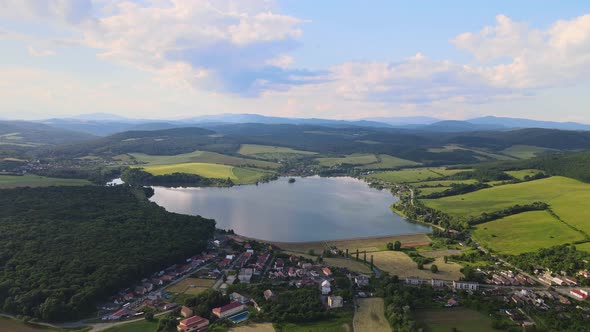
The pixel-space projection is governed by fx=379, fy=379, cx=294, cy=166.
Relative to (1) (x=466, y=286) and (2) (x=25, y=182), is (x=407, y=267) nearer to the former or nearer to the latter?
(1) (x=466, y=286)

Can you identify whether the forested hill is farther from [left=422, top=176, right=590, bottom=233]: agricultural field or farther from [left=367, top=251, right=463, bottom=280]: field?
[left=422, top=176, right=590, bottom=233]: agricultural field

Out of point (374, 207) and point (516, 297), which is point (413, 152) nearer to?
point (374, 207)

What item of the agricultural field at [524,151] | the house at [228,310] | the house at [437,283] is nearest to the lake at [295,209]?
the house at [437,283]

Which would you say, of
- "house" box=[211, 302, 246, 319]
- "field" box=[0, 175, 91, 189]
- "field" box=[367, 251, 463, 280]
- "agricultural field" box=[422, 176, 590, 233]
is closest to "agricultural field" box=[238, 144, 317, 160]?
"field" box=[0, 175, 91, 189]

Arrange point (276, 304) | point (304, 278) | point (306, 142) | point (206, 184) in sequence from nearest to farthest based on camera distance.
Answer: point (276, 304)
point (304, 278)
point (206, 184)
point (306, 142)

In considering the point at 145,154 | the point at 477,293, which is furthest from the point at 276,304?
the point at 145,154

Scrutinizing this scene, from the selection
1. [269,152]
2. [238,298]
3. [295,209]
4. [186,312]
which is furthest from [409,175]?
[186,312]
